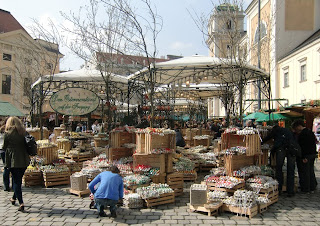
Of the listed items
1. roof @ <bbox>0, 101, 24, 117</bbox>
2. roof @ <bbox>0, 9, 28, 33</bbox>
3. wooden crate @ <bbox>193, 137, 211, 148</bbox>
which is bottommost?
wooden crate @ <bbox>193, 137, 211, 148</bbox>

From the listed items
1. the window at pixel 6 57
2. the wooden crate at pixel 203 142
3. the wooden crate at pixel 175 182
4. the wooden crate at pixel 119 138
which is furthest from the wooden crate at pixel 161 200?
the window at pixel 6 57

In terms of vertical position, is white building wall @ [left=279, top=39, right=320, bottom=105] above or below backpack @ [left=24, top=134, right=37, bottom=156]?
above

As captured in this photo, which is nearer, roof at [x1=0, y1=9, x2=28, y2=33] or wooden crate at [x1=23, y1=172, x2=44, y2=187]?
wooden crate at [x1=23, y1=172, x2=44, y2=187]

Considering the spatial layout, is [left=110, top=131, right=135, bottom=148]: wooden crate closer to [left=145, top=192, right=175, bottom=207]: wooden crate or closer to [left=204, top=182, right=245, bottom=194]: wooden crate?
[left=145, top=192, right=175, bottom=207]: wooden crate

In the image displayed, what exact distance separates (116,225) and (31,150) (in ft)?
7.75

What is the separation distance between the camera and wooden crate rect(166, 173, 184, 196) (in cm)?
743

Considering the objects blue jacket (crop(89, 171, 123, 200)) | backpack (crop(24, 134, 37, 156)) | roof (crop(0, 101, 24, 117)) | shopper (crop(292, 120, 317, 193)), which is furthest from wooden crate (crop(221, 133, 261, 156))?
roof (crop(0, 101, 24, 117))

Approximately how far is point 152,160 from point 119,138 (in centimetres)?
191

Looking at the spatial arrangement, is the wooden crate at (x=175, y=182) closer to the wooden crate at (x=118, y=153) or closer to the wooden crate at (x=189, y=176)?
the wooden crate at (x=189, y=176)

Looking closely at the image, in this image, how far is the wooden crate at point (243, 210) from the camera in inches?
230

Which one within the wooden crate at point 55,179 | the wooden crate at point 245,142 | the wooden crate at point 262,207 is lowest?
the wooden crate at point 262,207

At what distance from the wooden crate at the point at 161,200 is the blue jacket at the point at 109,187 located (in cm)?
75

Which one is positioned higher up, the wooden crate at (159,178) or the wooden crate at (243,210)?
the wooden crate at (159,178)

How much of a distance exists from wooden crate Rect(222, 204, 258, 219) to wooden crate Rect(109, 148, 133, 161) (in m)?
3.76
